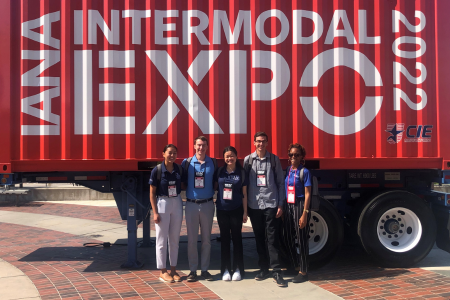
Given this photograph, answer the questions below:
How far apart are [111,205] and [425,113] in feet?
33.9

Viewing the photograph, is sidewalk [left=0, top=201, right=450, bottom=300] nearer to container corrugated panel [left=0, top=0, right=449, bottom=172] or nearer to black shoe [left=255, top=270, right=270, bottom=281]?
black shoe [left=255, top=270, right=270, bottom=281]

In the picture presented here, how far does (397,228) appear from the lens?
6.05 m

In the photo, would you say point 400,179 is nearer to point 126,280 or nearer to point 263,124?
point 263,124

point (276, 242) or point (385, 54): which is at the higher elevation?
point (385, 54)

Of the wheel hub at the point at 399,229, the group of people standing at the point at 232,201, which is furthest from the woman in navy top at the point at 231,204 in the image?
the wheel hub at the point at 399,229

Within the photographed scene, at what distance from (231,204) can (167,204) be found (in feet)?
2.73

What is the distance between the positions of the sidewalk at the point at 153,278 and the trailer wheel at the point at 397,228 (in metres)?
0.21

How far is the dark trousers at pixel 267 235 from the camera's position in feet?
17.3

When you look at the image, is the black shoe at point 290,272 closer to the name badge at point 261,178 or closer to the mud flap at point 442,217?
the name badge at point 261,178

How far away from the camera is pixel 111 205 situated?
13.5 metres

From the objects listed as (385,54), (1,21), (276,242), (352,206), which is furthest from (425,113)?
(1,21)

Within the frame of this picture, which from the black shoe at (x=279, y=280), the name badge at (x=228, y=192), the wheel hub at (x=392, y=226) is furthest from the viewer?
the wheel hub at (x=392, y=226)

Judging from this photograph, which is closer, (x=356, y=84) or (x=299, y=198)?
(x=299, y=198)

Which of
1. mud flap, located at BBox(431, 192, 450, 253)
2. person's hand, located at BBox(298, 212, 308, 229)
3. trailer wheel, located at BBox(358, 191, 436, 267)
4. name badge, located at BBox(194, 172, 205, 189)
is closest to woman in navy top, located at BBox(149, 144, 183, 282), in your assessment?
name badge, located at BBox(194, 172, 205, 189)
